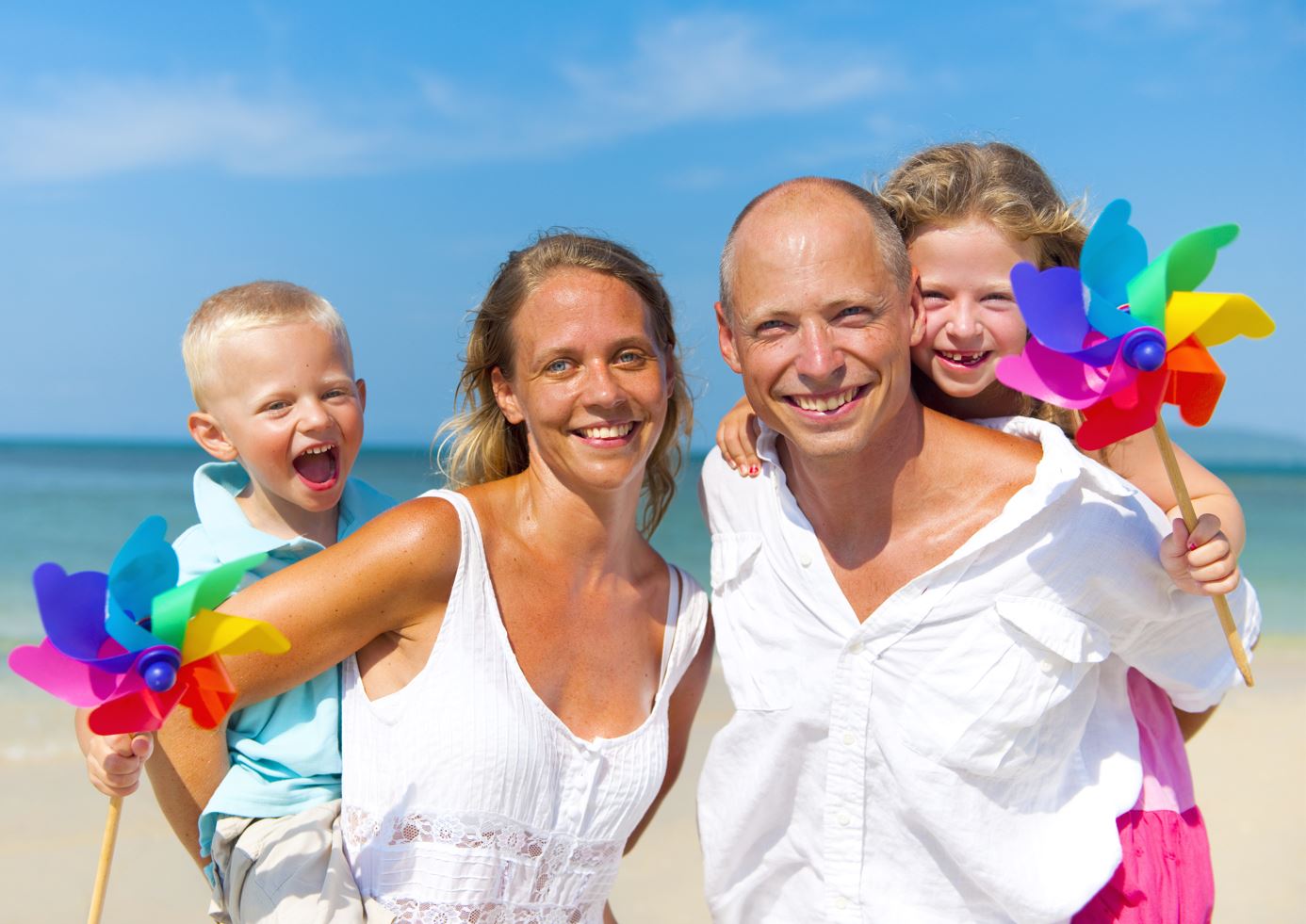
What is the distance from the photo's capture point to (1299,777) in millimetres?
8000

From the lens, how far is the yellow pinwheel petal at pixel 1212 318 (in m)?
2.53

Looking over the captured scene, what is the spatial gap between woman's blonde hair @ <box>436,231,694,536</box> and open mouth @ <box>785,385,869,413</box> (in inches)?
20.9

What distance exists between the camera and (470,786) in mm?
2967

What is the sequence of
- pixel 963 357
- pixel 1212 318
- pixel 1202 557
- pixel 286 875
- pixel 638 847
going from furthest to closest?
pixel 638 847 < pixel 963 357 < pixel 286 875 < pixel 1202 557 < pixel 1212 318

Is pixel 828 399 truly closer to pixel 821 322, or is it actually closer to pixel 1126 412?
pixel 821 322

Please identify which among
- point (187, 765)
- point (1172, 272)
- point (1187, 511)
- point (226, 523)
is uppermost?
point (1172, 272)

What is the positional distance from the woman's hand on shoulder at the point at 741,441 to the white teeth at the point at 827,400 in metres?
0.46

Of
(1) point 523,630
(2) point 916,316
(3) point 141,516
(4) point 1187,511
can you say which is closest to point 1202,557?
(4) point 1187,511

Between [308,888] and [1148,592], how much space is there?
2259 mm

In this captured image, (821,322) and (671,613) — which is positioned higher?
(821,322)

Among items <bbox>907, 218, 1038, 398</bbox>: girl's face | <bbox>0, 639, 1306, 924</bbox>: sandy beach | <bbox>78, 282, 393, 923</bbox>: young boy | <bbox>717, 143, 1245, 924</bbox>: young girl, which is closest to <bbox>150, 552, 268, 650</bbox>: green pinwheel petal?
<bbox>78, 282, 393, 923</bbox>: young boy

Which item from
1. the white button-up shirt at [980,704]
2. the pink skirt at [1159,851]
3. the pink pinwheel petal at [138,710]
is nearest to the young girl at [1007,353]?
the pink skirt at [1159,851]

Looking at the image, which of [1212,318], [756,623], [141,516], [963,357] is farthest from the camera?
[141,516]

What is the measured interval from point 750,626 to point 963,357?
1.02 m
